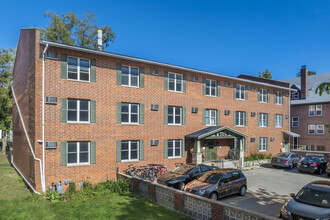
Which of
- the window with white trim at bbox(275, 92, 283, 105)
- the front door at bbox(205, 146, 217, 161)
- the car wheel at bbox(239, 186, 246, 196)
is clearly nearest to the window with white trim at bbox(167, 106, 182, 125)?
the front door at bbox(205, 146, 217, 161)

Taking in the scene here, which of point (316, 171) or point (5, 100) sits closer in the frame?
point (316, 171)

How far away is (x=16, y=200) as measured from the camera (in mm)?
13070

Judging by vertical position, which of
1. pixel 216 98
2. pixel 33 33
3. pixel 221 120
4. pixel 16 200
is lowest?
pixel 16 200

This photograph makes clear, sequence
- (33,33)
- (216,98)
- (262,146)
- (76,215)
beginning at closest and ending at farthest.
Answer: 1. (76,215)
2. (33,33)
3. (216,98)
4. (262,146)

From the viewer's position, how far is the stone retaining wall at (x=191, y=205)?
28.1ft

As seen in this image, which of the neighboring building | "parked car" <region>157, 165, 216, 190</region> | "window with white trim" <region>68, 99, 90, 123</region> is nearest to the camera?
"parked car" <region>157, 165, 216, 190</region>

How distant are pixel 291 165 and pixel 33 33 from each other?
23.8m

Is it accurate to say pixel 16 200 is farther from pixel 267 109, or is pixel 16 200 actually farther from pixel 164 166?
pixel 267 109

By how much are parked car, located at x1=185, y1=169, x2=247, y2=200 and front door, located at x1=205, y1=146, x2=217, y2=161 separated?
8.26m

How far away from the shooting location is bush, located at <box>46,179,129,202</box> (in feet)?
44.2

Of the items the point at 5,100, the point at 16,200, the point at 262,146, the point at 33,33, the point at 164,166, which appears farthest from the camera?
the point at 5,100

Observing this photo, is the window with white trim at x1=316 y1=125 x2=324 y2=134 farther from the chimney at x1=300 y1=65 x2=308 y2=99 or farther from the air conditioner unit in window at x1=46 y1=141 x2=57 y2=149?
the air conditioner unit in window at x1=46 y1=141 x2=57 y2=149

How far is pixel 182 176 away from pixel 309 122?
2745cm

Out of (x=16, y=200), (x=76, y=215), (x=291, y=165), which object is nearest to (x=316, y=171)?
(x=291, y=165)
